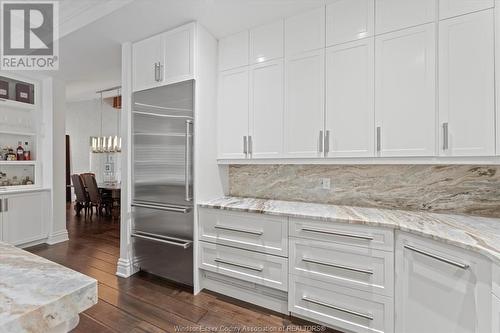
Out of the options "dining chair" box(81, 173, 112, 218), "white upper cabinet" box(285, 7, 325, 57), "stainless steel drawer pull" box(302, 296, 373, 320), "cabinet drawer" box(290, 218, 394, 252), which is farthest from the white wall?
"stainless steel drawer pull" box(302, 296, 373, 320)

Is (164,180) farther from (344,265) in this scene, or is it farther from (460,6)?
(460,6)

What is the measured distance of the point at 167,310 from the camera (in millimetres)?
2090

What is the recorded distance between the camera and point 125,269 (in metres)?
2.68

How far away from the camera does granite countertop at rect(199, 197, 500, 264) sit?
1258 millimetres

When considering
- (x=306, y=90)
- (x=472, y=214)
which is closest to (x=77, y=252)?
(x=306, y=90)

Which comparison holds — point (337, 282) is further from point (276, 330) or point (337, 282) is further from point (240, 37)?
point (240, 37)

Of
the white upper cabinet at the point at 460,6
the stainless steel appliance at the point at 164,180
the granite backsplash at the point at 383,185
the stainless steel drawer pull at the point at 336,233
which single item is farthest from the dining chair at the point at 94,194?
the white upper cabinet at the point at 460,6

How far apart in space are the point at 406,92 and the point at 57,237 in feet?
16.2

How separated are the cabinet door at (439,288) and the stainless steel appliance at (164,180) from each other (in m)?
1.77

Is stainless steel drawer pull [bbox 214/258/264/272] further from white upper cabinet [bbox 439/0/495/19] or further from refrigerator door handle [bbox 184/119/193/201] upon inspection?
white upper cabinet [bbox 439/0/495/19]

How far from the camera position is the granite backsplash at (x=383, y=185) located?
1892 millimetres

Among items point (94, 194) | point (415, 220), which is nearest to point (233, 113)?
point (415, 220)

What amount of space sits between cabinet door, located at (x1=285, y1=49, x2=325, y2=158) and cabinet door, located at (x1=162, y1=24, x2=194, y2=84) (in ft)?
3.08

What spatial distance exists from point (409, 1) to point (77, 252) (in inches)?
184
